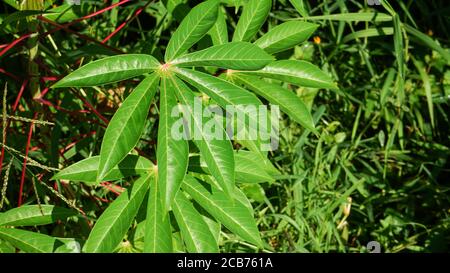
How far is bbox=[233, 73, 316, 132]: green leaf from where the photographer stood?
120 centimetres

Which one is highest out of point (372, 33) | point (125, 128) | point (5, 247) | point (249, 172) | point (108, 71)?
point (372, 33)

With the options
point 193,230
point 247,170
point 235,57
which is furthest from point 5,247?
point 235,57

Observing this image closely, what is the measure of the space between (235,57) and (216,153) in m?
0.19

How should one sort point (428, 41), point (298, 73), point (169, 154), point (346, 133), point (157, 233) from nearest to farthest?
1. point (169, 154)
2. point (157, 233)
3. point (298, 73)
4. point (428, 41)
5. point (346, 133)

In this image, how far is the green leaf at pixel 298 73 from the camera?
1.28 metres

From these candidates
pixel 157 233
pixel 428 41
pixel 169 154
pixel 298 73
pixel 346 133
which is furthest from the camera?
pixel 346 133

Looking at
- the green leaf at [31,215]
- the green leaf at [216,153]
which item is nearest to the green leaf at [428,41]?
the green leaf at [216,153]

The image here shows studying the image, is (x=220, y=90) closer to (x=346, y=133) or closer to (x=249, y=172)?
(x=249, y=172)

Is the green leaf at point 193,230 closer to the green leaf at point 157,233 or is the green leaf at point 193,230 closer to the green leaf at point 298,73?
the green leaf at point 157,233

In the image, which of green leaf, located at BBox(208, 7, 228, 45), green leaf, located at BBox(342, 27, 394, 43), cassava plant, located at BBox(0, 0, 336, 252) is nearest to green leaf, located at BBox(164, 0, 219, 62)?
cassava plant, located at BBox(0, 0, 336, 252)

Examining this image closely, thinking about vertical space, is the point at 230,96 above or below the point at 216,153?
above

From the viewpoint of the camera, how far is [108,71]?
1065mm
